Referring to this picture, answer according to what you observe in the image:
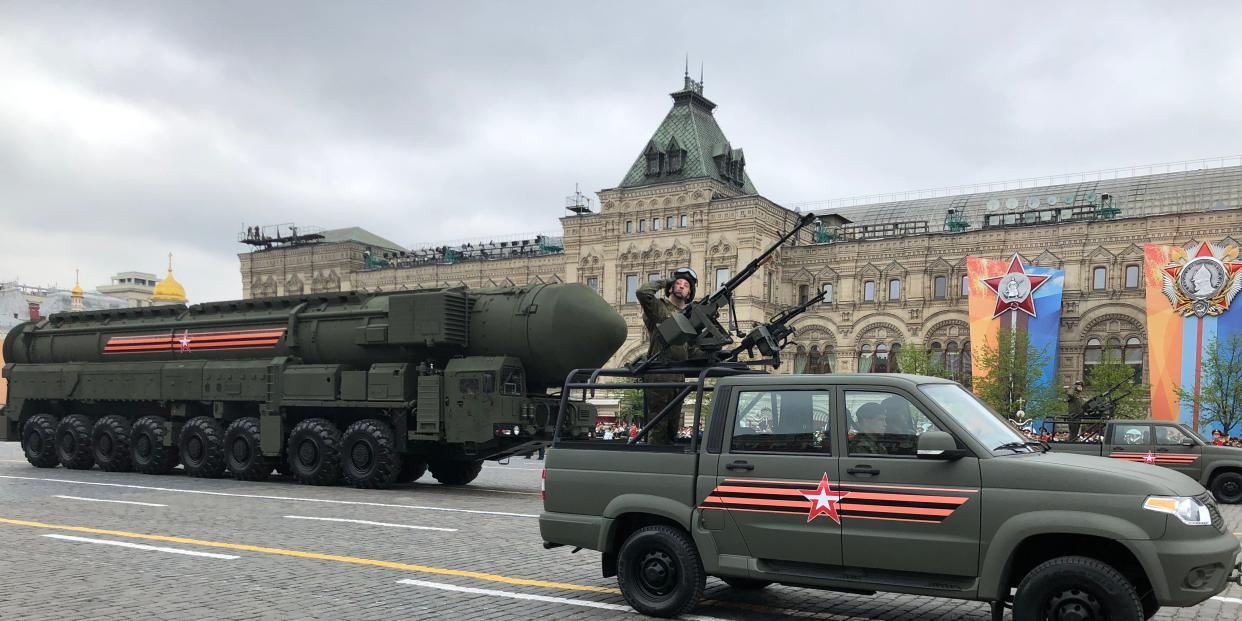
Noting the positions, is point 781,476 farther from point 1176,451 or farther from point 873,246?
point 873,246

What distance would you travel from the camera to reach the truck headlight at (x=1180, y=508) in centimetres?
633

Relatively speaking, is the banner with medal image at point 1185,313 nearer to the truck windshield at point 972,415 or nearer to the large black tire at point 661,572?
the truck windshield at point 972,415

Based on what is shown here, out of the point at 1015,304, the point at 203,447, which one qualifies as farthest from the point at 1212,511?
the point at 1015,304

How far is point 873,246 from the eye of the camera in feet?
202

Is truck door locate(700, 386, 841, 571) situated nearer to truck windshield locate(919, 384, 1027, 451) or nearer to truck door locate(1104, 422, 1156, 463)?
truck windshield locate(919, 384, 1027, 451)

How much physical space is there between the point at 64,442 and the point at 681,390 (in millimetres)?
21596

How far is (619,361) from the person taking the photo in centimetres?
6200

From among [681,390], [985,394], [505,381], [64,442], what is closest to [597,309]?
[505,381]

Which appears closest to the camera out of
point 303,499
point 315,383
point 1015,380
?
point 303,499

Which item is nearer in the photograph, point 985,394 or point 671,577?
point 671,577

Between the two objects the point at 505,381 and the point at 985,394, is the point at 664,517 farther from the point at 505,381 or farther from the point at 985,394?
the point at 985,394

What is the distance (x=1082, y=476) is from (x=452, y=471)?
15995 mm

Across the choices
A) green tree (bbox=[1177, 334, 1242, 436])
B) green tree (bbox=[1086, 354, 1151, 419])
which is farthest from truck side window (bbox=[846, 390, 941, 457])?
green tree (bbox=[1177, 334, 1242, 436])

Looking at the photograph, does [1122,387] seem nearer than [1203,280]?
Yes
